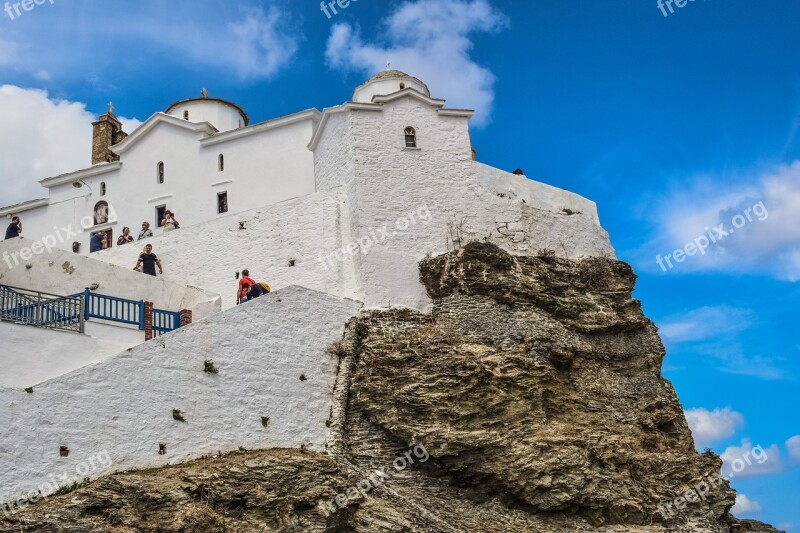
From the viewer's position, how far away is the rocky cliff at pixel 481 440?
17.3m

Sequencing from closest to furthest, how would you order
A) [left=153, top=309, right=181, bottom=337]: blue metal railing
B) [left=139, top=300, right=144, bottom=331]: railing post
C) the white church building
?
the white church building → [left=139, top=300, right=144, bottom=331]: railing post → [left=153, top=309, right=181, bottom=337]: blue metal railing

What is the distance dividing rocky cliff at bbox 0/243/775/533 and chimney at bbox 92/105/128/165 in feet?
54.6

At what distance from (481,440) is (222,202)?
13.6 m

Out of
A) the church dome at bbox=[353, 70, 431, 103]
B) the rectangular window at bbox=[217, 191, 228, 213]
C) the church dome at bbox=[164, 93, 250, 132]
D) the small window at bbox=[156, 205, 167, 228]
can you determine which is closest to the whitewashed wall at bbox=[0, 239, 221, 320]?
the rectangular window at bbox=[217, 191, 228, 213]

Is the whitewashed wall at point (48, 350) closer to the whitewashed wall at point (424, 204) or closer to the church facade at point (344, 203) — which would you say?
the church facade at point (344, 203)

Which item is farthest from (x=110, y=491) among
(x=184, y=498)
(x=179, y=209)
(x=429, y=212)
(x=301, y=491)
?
(x=179, y=209)

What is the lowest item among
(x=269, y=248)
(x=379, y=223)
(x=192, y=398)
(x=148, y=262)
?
(x=192, y=398)

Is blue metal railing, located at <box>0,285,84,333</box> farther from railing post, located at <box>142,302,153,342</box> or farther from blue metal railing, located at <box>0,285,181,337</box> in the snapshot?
railing post, located at <box>142,302,153,342</box>

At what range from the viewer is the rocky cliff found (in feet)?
56.9

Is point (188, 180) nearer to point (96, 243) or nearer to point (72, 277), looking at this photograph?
point (96, 243)

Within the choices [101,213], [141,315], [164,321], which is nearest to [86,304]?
[141,315]

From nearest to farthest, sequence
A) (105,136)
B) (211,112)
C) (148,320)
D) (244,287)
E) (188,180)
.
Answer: (148,320)
(244,287)
(188,180)
(211,112)
(105,136)

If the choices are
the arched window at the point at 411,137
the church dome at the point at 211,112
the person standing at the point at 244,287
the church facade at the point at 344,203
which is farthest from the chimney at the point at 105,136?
the person standing at the point at 244,287

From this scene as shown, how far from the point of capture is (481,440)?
66.2 ft
